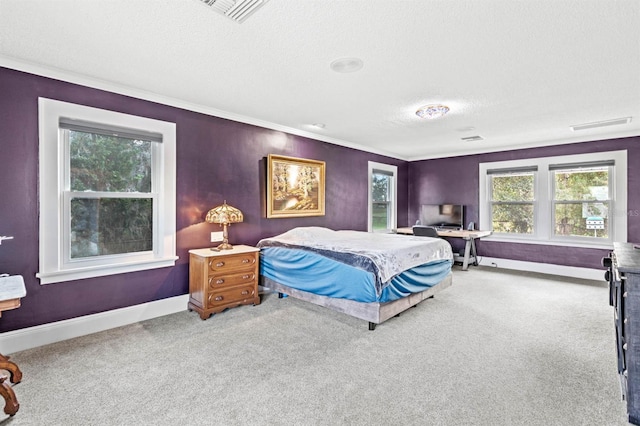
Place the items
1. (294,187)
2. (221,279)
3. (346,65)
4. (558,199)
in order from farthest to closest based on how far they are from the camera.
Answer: (558,199)
(294,187)
(221,279)
(346,65)

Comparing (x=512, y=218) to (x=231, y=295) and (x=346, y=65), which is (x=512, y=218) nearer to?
(x=346, y=65)

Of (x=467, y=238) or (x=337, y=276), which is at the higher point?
(x=467, y=238)

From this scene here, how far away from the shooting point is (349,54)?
2389mm

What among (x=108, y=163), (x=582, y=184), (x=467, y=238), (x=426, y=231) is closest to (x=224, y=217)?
(x=108, y=163)

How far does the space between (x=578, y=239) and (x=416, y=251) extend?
12.3 ft

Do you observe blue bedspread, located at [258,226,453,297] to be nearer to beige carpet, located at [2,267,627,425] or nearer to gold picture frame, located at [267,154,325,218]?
gold picture frame, located at [267,154,325,218]

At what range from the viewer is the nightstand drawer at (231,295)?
330 centimetres

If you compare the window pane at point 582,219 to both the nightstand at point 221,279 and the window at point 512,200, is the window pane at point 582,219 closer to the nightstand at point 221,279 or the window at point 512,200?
the window at point 512,200

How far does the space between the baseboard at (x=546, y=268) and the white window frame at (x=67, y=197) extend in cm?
573

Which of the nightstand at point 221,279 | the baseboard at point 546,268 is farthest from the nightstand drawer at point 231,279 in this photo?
the baseboard at point 546,268

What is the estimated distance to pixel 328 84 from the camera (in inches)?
118

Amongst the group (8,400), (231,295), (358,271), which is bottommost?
(8,400)

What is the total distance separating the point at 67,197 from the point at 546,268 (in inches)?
275

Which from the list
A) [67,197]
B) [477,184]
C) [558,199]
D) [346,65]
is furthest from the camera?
[477,184]
